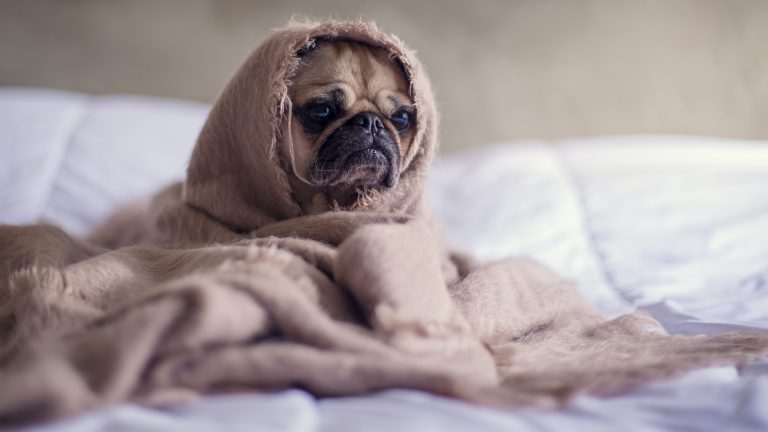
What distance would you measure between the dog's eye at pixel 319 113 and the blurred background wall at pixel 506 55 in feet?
4.29

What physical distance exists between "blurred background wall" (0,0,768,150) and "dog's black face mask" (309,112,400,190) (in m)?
1.36

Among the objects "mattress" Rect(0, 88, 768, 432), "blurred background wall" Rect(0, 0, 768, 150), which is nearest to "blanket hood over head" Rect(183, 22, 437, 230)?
"mattress" Rect(0, 88, 768, 432)

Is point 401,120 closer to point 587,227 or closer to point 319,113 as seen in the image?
point 319,113

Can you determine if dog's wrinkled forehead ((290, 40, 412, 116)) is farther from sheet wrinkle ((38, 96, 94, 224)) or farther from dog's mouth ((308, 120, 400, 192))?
sheet wrinkle ((38, 96, 94, 224))

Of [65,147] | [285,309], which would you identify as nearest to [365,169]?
[285,309]

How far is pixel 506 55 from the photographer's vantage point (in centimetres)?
257

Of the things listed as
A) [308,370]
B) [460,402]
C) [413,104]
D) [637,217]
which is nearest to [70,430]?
[308,370]

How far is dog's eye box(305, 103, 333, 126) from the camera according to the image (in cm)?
126

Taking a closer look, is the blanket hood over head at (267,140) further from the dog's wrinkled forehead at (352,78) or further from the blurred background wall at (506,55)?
the blurred background wall at (506,55)

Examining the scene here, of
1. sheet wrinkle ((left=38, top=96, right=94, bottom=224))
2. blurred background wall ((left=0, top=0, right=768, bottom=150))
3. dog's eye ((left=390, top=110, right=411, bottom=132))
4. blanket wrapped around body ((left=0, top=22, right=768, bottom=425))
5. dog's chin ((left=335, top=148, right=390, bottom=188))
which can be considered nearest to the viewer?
blanket wrapped around body ((left=0, top=22, right=768, bottom=425))

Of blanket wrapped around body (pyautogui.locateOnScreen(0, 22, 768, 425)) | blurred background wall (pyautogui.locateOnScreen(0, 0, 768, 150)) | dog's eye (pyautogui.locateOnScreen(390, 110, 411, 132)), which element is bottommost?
blanket wrapped around body (pyautogui.locateOnScreen(0, 22, 768, 425))

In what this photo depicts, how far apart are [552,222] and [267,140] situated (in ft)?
2.81

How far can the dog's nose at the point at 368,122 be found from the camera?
1.23 m

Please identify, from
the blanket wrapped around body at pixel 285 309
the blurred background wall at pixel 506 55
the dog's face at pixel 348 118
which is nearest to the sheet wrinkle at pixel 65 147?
the blurred background wall at pixel 506 55
